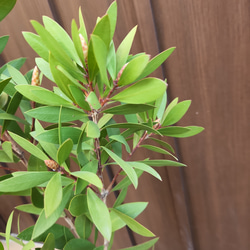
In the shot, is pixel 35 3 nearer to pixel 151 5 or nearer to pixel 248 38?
pixel 151 5

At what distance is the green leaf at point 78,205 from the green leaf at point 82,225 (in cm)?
11

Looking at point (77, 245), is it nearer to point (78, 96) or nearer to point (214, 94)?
point (78, 96)

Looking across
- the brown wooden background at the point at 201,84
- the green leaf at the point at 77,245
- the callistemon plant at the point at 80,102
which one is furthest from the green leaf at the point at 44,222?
the brown wooden background at the point at 201,84

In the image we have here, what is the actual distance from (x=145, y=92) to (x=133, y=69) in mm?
30

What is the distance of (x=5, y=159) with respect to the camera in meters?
0.44

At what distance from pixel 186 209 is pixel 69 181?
0.61 m

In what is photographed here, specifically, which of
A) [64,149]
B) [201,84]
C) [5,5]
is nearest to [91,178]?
[64,149]

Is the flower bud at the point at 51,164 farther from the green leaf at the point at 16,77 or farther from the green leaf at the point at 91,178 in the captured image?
the green leaf at the point at 16,77

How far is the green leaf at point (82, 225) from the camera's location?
0.49 meters

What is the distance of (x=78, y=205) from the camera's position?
383 mm

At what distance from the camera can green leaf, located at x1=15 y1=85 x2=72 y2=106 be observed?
31cm

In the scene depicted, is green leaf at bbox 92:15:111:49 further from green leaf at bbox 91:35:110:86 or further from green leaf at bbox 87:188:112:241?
green leaf at bbox 87:188:112:241

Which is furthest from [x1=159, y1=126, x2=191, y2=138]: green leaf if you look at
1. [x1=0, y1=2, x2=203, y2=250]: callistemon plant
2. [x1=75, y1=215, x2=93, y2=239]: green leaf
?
[x1=75, y1=215, x2=93, y2=239]: green leaf

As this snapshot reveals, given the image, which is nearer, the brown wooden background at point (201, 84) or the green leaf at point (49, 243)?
the green leaf at point (49, 243)
